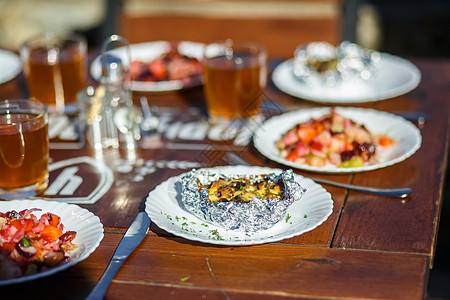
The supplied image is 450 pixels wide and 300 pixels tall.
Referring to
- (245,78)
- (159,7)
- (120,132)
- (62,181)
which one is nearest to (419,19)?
(159,7)

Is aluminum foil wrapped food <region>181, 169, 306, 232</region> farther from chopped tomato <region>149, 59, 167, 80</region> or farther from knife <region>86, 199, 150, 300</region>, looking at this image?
chopped tomato <region>149, 59, 167, 80</region>

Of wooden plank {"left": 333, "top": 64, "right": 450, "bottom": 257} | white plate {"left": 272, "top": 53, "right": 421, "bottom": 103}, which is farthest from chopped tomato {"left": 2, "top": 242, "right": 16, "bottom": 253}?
white plate {"left": 272, "top": 53, "right": 421, "bottom": 103}

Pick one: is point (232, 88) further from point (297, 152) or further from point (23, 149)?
point (23, 149)

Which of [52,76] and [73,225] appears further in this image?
[52,76]

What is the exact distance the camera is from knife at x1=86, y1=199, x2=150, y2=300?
2.99ft

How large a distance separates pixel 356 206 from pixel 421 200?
13 cm

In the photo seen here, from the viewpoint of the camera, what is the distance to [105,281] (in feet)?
3.06

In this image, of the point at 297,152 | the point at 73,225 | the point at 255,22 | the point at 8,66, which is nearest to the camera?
the point at 73,225

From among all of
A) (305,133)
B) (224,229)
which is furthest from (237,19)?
(224,229)

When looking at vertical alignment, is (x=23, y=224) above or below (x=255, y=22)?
above

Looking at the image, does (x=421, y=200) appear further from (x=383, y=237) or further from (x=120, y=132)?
(x=120, y=132)

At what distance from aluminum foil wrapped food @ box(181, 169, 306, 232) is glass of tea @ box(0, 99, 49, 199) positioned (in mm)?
341

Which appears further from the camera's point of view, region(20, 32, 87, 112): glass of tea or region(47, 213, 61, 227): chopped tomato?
region(20, 32, 87, 112): glass of tea

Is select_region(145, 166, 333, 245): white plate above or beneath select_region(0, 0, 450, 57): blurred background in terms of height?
above
